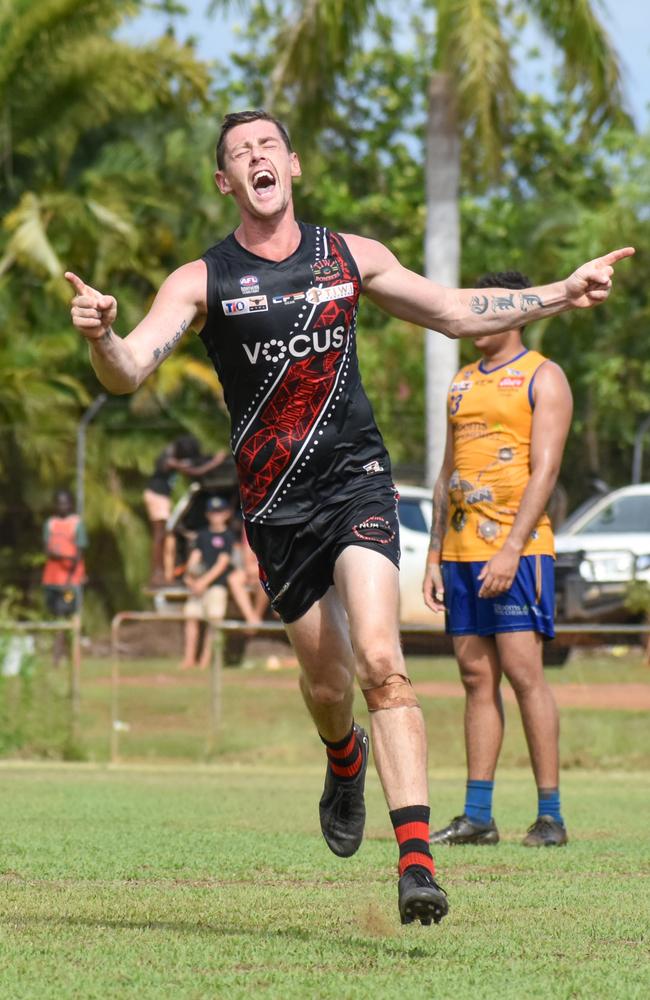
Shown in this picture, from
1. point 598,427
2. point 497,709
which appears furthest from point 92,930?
point 598,427

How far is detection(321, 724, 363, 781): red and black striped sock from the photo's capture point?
6395 mm

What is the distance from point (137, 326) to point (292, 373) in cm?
68

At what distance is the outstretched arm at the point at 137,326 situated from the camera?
489cm

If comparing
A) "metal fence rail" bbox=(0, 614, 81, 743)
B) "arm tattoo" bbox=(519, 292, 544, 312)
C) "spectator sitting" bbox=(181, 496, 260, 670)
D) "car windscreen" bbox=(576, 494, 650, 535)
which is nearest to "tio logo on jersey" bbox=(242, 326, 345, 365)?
"arm tattoo" bbox=(519, 292, 544, 312)

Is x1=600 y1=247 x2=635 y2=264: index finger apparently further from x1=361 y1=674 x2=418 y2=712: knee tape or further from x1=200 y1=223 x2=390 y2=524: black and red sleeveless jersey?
x1=361 y1=674 x2=418 y2=712: knee tape

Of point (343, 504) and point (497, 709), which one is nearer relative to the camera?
point (343, 504)

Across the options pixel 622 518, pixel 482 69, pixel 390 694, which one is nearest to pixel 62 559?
pixel 622 518

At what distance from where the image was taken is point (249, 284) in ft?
18.6

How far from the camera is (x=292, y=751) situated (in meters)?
13.6

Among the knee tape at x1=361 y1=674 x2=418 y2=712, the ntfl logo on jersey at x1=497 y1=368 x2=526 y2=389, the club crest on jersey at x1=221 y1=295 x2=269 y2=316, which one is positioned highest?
the club crest on jersey at x1=221 y1=295 x2=269 y2=316

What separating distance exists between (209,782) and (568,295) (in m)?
6.51

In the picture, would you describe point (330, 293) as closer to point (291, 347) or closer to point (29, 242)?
point (291, 347)

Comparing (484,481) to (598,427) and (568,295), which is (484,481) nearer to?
(568,295)

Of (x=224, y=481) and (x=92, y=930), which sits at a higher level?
(x=224, y=481)
